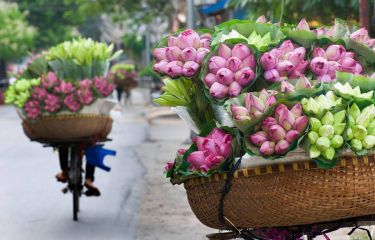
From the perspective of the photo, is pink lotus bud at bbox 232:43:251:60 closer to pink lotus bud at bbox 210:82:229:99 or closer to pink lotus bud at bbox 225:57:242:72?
pink lotus bud at bbox 225:57:242:72

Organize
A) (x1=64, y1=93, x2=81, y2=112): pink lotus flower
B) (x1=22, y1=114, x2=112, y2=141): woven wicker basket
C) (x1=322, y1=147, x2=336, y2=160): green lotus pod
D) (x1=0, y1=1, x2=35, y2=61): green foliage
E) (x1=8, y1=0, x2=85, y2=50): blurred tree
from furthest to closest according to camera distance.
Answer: (x1=8, y1=0, x2=85, y2=50): blurred tree, (x1=0, y1=1, x2=35, y2=61): green foliage, (x1=64, y1=93, x2=81, y2=112): pink lotus flower, (x1=22, y1=114, x2=112, y2=141): woven wicker basket, (x1=322, y1=147, x2=336, y2=160): green lotus pod

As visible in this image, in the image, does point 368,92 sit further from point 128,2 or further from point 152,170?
point 128,2

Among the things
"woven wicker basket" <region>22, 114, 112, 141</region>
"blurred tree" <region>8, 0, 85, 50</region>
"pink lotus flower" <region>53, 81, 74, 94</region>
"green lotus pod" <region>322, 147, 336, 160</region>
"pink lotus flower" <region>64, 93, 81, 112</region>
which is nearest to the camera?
"green lotus pod" <region>322, 147, 336, 160</region>

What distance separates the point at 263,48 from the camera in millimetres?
3951

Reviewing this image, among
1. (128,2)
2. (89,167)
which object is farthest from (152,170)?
(128,2)

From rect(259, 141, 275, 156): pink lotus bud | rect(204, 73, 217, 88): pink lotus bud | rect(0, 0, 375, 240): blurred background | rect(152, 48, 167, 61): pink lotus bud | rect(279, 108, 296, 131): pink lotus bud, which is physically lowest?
rect(0, 0, 375, 240): blurred background

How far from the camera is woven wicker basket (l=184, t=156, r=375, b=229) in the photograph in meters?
3.71

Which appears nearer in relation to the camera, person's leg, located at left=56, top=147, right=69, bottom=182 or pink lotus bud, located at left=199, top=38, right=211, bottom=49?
pink lotus bud, located at left=199, top=38, right=211, bottom=49

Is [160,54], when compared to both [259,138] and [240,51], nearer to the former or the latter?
[240,51]

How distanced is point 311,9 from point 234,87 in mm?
8040

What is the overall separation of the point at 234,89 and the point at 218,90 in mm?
70

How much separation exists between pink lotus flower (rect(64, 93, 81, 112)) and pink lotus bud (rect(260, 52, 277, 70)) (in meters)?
5.87

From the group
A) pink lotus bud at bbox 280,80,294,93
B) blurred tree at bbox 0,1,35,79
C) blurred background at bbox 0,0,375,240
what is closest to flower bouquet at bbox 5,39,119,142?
blurred background at bbox 0,0,375,240

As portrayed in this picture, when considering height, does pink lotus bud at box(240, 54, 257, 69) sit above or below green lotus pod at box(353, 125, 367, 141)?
above
